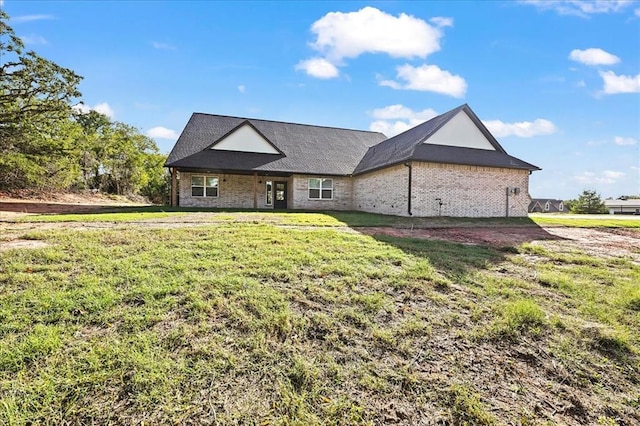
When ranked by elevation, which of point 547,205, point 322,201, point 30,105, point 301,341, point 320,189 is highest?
point 30,105

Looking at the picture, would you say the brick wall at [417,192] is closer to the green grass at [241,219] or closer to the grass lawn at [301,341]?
the green grass at [241,219]

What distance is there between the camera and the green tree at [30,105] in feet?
40.3

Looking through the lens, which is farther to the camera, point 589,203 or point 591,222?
point 589,203

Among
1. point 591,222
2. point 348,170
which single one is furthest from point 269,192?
point 591,222

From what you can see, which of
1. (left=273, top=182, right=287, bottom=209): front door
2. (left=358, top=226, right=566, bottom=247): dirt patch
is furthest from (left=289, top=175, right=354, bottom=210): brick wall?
(left=358, top=226, right=566, bottom=247): dirt patch

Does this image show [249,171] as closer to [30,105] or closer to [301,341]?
[30,105]

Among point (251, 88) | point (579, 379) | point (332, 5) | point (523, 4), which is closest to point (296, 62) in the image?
point (251, 88)

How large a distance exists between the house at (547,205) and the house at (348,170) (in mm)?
48105

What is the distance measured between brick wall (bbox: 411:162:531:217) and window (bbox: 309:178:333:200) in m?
6.56

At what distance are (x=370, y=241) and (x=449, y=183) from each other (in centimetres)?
950

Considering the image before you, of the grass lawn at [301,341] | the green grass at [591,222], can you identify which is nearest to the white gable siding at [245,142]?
the grass lawn at [301,341]

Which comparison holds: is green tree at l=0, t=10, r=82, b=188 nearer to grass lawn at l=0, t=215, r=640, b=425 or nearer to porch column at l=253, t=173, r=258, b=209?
porch column at l=253, t=173, r=258, b=209

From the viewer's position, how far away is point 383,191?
1655 centimetres

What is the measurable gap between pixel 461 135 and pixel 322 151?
8.73 metres
